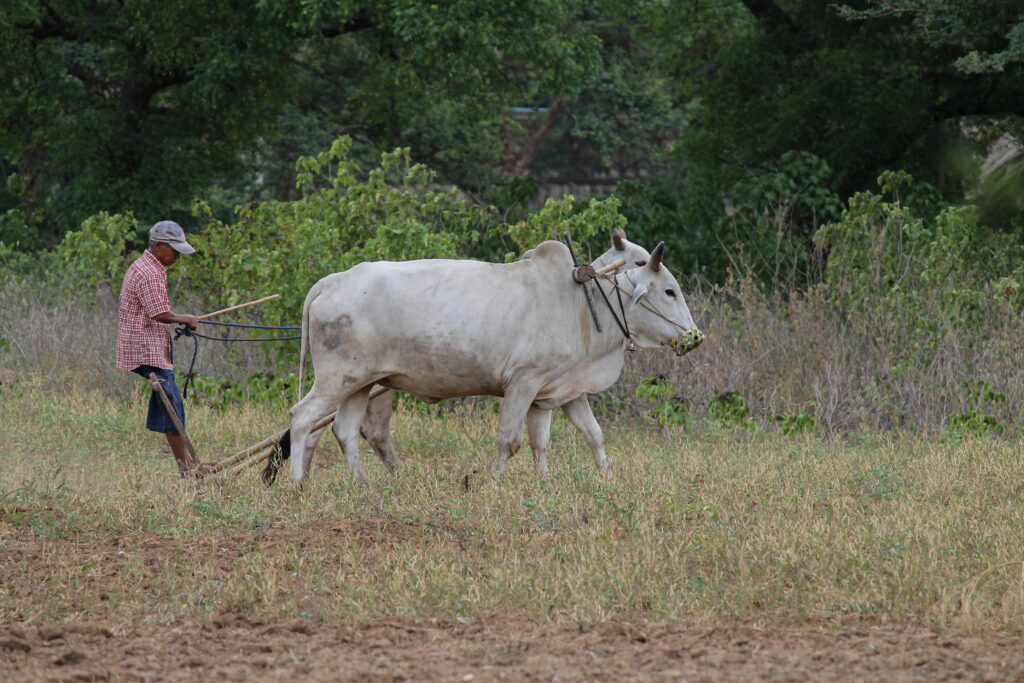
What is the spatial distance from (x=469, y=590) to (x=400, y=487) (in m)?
2.43

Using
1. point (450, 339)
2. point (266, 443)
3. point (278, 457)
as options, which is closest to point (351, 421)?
point (278, 457)

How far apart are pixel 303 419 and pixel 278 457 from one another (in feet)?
1.46

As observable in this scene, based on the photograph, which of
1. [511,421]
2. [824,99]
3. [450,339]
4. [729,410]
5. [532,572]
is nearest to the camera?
[532,572]

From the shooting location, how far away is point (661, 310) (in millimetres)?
10062

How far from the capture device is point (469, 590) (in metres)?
6.88

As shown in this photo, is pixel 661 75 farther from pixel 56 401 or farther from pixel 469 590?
pixel 469 590

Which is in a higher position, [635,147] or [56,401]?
[635,147]

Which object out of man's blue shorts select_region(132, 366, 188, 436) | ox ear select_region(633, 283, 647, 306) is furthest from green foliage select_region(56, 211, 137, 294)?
ox ear select_region(633, 283, 647, 306)

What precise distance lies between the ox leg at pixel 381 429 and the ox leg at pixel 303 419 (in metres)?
0.62

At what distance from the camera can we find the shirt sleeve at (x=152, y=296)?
9875 millimetres

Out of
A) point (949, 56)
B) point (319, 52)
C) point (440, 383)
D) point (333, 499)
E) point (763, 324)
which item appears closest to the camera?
point (333, 499)

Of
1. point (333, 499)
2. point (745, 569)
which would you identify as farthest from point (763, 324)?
point (745, 569)

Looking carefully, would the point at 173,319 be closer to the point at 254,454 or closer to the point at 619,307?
the point at 254,454

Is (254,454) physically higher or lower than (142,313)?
lower
